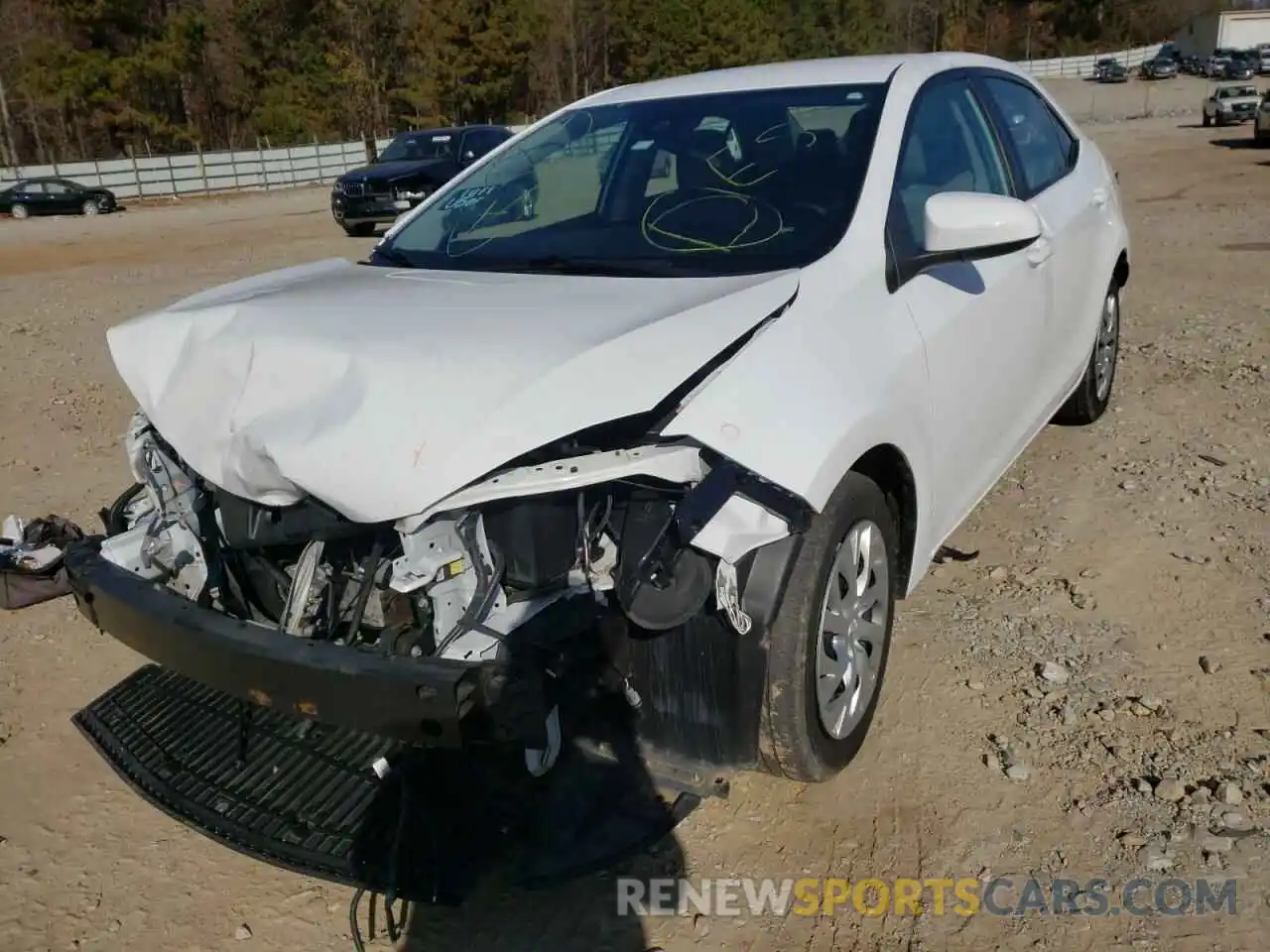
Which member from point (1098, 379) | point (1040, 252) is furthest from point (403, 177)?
point (1040, 252)

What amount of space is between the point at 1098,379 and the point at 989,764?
9.68 ft

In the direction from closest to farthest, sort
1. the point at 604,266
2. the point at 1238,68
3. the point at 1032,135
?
the point at 604,266, the point at 1032,135, the point at 1238,68

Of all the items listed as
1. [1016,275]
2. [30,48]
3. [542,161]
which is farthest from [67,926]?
[30,48]

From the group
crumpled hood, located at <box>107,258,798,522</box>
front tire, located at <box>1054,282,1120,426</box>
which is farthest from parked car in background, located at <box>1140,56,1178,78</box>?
crumpled hood, located at <box>107,258,798,522</box>

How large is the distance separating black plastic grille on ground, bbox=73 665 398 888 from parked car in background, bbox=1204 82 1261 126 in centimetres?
3159

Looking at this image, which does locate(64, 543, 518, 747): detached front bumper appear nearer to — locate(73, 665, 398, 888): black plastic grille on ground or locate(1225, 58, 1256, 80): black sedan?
locate(73, 665, 398, 888): black plastic grille on ground

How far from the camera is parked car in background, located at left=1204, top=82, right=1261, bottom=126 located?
91.4 ft

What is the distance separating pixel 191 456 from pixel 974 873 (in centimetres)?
209

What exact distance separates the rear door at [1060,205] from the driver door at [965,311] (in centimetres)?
16

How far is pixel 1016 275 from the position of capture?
361 centimetres

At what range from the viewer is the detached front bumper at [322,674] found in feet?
6.95

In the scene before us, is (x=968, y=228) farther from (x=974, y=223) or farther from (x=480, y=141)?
(x=480, y=141)

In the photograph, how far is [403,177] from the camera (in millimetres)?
15578

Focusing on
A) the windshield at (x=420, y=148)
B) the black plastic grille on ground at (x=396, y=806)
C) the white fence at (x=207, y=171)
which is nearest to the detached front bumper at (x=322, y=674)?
the black plastic grille on ground at (x=396, y=806)
